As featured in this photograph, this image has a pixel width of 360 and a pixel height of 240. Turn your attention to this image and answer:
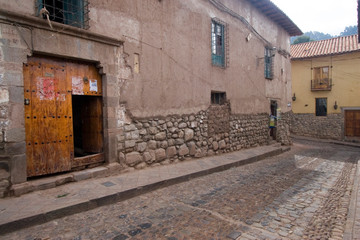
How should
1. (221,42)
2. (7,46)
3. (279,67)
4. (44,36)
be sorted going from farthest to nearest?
(279,67)
(221,42)
(44,36)
(7,46)

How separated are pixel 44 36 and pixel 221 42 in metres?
6.28

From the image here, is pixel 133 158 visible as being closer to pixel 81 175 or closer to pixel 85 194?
pixel 81 175

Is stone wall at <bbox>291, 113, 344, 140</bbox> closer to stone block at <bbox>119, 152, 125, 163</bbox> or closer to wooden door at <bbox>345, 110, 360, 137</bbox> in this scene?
wooden door at <bbox>345, 110, 360, 137</bbox>

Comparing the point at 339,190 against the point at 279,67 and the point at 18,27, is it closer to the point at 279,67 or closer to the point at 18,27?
the point at 18,27

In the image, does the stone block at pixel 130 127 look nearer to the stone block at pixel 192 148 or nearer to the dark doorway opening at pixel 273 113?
the stone block at pixel 192 148

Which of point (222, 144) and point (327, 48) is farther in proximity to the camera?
point (327, 48)

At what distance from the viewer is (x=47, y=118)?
454cm

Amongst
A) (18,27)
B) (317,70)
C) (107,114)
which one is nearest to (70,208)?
(107,114)

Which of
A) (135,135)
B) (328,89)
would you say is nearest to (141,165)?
(135,135)

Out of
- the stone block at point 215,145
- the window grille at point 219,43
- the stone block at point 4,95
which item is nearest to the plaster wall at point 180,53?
the window grille at point 219,43

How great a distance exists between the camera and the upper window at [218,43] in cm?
855

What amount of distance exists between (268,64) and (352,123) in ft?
34.3

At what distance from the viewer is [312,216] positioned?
12.2 ft

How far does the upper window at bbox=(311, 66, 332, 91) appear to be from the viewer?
1845cm
